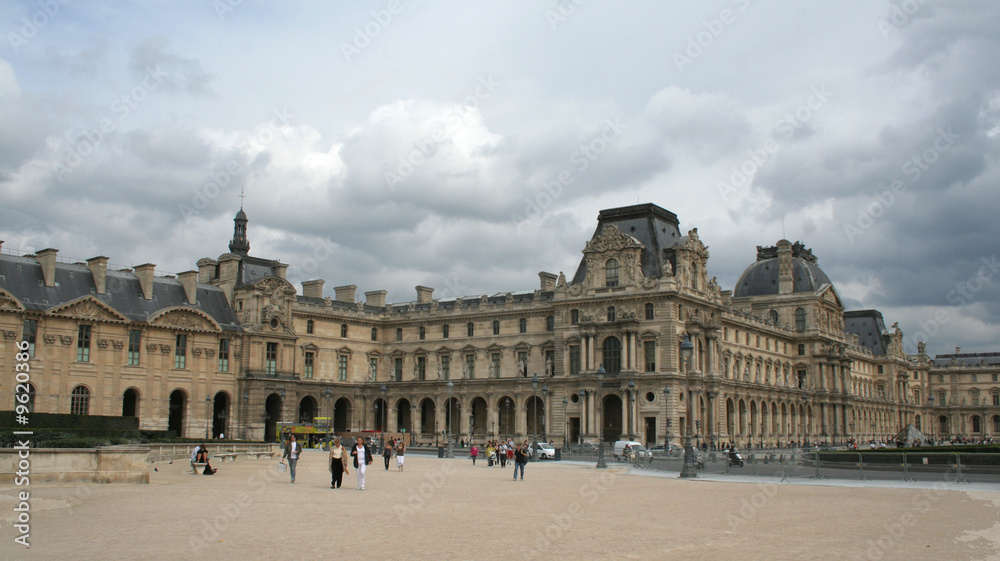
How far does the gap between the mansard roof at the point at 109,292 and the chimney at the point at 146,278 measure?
40cm

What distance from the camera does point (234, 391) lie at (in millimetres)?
75688

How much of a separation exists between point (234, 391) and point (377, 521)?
59057 mm

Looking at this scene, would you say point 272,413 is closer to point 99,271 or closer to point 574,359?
point 99,271

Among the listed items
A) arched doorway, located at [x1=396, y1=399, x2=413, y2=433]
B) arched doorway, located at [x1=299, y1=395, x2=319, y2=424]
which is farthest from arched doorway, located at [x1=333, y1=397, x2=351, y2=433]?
arched doorway, located at [x1=396, y1=399, x2=413, y2=433]

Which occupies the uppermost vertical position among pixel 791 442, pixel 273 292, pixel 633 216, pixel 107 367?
pixel 633 216

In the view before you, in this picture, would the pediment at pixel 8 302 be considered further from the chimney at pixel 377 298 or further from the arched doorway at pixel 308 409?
the chimney at pixel 377 298

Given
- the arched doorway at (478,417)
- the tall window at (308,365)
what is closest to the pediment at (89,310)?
the tall window at (308,365)

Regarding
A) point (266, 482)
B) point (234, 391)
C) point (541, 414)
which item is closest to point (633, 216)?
point (541, 414)

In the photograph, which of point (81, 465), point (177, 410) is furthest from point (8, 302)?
point (81, 465)

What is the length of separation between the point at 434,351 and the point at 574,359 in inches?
665

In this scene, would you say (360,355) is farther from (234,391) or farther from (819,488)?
Result: (819,488)

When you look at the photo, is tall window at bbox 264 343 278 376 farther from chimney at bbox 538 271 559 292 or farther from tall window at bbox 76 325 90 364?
chimney at bbox 538 271 559 292

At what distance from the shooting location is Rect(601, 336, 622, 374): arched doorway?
73.0 meters

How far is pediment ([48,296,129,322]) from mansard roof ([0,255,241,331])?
0.45 meters
